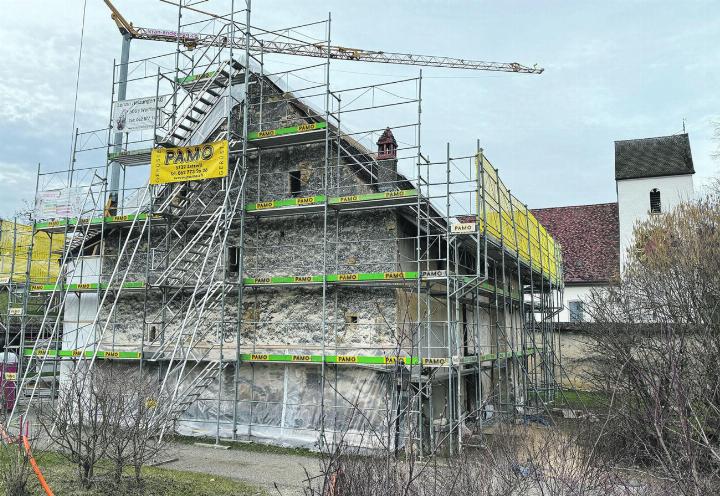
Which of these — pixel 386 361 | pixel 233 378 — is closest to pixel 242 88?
pixel 233 378

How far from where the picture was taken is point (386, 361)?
529 inches

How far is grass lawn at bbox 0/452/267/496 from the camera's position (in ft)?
32.0

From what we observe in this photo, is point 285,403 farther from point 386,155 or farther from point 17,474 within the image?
point 386,155

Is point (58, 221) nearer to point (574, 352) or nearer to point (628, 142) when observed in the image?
A: point (574, 352)

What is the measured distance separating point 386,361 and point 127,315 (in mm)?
9105

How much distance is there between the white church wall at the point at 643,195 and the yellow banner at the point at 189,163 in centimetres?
2723

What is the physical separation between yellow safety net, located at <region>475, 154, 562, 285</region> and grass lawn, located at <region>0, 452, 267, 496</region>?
26.2 ft

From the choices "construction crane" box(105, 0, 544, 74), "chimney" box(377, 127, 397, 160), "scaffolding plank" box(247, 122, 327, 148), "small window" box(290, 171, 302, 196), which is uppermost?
"construction crane" box(105, 0, 544, 74)

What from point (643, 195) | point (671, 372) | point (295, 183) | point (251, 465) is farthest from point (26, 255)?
point (643, 195)

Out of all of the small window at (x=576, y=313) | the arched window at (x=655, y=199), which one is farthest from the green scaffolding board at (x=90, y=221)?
the arched window at (x=655, y=199)

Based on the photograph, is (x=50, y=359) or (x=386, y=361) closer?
(x=386, y=361)

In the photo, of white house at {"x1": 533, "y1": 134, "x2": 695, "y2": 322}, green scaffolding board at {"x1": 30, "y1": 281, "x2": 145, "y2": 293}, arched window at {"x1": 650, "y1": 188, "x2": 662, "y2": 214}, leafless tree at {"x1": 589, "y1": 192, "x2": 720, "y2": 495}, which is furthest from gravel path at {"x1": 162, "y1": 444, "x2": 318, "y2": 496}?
arched window at {"x1": 650, "y1": 188, "x2": 662, "y2": 214}

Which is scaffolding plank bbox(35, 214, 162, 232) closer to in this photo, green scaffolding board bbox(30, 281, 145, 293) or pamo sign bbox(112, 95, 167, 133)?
green scaffolding board bbox(30, 281, 145, 293)

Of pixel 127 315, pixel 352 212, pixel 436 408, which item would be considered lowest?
pixel 436 408
